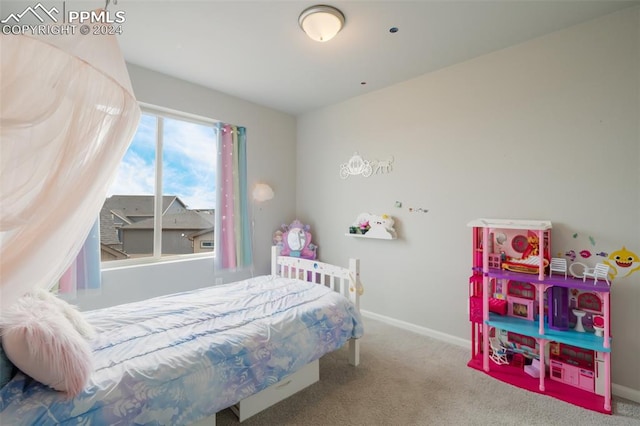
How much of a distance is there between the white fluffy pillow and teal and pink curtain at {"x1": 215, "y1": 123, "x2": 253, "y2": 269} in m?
2.27

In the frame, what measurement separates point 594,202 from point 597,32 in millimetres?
1256

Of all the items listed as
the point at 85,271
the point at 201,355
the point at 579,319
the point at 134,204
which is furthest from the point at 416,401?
the point at 134,204

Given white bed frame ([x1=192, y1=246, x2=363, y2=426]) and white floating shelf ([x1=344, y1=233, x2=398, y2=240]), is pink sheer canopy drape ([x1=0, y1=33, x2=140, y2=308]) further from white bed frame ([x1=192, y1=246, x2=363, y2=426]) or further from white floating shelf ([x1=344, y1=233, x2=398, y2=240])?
white floating shelf ([x1=344, y1=233, x2=398, y2=240])

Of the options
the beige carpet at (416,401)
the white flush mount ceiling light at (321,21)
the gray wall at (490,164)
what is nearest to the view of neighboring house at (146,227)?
the gray wall at (490,164)

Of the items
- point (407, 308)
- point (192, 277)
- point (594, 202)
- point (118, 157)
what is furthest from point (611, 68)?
point (192, 277)

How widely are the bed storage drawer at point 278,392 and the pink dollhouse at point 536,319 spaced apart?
1396 millimetres

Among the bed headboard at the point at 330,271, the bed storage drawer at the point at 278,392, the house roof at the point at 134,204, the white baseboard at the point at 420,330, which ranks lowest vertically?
the white baseboard at the point at 420,330

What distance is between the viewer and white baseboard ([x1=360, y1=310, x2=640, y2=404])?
199 centimetres

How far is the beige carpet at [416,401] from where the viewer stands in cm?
177

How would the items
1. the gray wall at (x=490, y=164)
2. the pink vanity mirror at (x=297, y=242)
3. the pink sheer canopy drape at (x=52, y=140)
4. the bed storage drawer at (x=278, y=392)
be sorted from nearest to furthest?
the pink sheer canopy drape at (x=52, y=140) → the bed storage drawer at (x=278, y=392) → the gray wall at (x=490, y=164) → the pink vanity mirror at (x=297, y=242)

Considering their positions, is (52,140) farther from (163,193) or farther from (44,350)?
(163,193)

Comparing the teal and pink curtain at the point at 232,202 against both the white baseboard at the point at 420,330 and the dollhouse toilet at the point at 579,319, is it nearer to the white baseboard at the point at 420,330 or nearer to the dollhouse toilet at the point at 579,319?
the white baseboard at the point at 420,330

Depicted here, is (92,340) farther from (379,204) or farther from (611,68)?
Result: (611,68)

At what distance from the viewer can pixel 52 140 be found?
106cm
